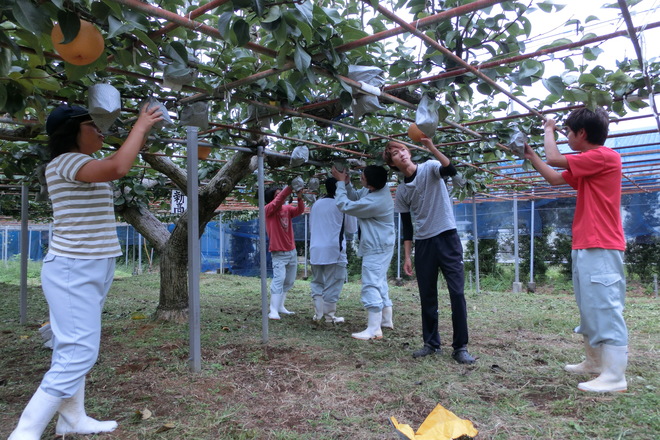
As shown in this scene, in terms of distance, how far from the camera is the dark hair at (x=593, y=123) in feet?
8.16

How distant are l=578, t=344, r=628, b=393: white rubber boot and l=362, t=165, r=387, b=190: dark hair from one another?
7.15ft

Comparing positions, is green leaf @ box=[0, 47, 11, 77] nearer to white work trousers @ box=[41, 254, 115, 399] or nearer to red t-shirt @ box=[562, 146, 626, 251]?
white work trousers @ box=[41, 254, 115, 399]

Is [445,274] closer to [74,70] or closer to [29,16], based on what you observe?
[74,70]

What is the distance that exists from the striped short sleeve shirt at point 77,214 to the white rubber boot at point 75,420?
67 centimetres

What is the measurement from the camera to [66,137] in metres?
1.96

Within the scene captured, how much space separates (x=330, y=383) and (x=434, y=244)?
3.81ft

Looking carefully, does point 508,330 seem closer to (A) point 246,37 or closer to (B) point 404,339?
(B) point 404,339

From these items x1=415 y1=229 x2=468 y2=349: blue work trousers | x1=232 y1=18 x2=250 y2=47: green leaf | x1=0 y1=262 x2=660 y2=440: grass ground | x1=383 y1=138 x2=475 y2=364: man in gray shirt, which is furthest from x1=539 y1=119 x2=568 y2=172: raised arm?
x1=232 y1=18 x2=250 y2=47: green leaf

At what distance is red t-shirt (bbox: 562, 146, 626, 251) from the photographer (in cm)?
237

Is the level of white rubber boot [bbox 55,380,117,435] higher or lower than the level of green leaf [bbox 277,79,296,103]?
lower

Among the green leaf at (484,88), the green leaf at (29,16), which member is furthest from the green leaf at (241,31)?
the green leaf at (484,88)

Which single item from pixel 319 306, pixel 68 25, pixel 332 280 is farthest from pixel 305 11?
pixel 319 306

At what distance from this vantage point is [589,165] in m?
2.40

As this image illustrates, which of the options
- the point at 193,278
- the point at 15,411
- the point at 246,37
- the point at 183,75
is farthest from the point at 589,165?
the point at 15,411
